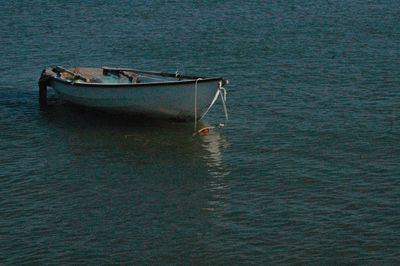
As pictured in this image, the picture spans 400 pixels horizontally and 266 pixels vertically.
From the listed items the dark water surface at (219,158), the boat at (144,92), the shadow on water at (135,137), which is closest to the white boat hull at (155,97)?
the boat at (144,92)

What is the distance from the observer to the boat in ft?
104

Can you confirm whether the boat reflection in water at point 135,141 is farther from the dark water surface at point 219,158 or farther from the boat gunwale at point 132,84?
the boat gunwale at point 132,84

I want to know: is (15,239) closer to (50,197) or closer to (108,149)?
(50,197)

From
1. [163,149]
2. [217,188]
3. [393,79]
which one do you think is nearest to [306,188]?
[217,188]

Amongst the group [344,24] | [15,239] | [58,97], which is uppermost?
[344,24]

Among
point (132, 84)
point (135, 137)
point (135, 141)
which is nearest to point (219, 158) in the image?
point (135, 141)

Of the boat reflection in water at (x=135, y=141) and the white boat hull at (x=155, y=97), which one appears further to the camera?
the white boat hull at (x=155, y=97)

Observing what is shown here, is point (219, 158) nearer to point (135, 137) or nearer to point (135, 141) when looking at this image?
point (135, 141)

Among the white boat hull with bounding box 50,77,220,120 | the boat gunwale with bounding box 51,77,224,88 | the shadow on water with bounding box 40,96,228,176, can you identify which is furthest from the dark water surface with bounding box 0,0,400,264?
the boat gunwale with bounding box 51,77,224,88

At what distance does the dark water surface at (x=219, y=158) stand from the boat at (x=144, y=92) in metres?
0.83

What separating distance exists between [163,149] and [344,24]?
29.5 meters

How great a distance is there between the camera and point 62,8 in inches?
2472

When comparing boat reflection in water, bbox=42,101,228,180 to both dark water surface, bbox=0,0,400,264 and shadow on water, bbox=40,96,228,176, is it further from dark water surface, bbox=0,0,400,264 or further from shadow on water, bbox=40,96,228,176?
dark water surface, bbox=0,0,400,264

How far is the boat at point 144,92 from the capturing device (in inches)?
1252
